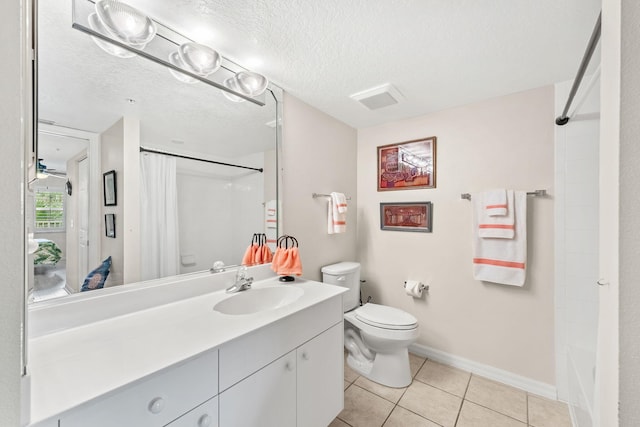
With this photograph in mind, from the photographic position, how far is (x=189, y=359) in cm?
78

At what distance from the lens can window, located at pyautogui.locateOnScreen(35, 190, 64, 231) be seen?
95cm

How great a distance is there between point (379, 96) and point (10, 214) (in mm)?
1957

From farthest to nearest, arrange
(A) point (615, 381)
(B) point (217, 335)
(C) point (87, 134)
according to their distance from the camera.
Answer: (C) point (87, 134) → (B) point (217, 335) → (A) point (615, 381)

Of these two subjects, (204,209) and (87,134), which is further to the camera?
(204,209)

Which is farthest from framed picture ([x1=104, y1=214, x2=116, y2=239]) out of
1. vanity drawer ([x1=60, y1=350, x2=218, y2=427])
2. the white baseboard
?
the white baseboard

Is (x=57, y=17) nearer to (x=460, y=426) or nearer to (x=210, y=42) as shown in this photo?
(x=210, y=42)

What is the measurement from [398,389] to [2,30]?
7.84 feet

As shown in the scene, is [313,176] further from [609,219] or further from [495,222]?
[609,219]

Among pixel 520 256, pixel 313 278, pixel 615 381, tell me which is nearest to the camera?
pixel 615 381

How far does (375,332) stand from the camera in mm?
1850

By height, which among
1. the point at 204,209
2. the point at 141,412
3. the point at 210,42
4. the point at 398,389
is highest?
the point at 210,42

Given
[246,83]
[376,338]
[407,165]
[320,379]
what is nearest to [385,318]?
[376,338]

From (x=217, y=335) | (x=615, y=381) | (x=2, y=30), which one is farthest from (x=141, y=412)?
(x=615, y=381)

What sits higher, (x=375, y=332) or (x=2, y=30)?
(x=2, y=30)
